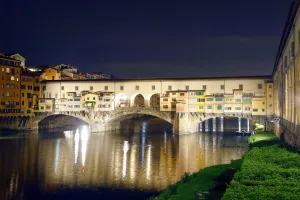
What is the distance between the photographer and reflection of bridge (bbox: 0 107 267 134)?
2635 inches

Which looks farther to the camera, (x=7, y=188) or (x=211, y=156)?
(x=211, y=156)

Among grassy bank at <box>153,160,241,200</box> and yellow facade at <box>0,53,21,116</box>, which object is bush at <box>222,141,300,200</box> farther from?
yellow facade at <box>0,53,21,116</box>

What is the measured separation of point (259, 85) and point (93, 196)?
162 ft

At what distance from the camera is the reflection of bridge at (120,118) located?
66.9 m

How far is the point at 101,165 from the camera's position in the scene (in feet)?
120

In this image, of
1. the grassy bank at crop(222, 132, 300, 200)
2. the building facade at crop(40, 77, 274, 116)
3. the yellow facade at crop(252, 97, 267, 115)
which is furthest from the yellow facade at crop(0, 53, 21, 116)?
the grassy bank at crop(222, 132, 300, 200)

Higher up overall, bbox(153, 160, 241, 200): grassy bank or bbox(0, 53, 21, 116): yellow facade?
bbox(0, 53, 21, 116): yellow facade

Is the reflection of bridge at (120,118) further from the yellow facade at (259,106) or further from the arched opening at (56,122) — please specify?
the yellow facade at (259,106)

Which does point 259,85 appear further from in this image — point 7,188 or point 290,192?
point 290,192

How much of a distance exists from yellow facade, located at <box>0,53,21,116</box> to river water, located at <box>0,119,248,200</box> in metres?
20.3

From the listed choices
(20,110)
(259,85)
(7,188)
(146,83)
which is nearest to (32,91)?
(20,110)

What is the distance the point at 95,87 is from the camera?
78.3m

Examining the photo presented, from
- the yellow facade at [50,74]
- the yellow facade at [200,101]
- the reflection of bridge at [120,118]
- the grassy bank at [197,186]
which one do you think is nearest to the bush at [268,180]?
the grassy bank at [197,186]

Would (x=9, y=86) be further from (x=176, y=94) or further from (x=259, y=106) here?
(x=259, y=106)
